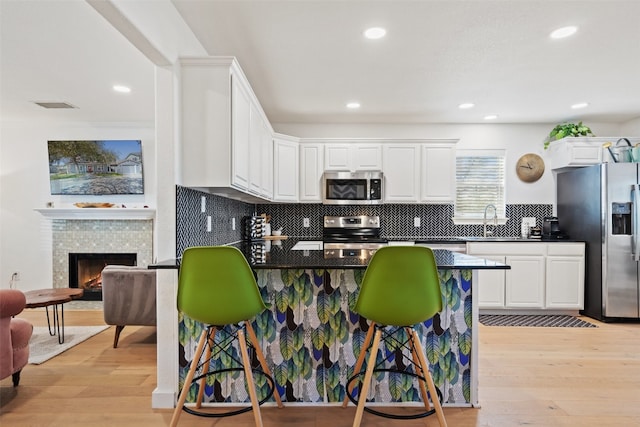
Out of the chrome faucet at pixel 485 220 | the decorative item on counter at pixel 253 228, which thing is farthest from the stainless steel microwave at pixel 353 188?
the chrome faucet at pixel 485 220

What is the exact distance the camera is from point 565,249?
433 centimetres

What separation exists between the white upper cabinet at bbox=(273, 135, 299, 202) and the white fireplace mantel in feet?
5.82

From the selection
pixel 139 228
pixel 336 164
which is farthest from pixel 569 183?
pixel 139 228

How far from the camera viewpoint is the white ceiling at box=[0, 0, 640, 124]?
89.4 inches

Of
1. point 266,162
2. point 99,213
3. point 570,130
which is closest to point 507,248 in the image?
point 570,130

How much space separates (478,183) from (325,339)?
12.4ft

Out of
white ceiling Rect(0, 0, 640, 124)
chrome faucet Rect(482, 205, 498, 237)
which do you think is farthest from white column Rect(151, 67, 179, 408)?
chrome faucet Rect(482, 205, 498, 237)

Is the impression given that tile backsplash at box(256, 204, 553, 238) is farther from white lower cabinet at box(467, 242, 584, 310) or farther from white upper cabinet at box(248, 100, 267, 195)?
white upper cabinet at box(248, 100, 267, 195)

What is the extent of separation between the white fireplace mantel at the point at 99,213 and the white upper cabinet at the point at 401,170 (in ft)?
10.4

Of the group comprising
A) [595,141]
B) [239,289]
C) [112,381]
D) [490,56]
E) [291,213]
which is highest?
[490,56]

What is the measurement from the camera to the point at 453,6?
7.27 ft

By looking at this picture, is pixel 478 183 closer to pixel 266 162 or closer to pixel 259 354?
pixel 266 162

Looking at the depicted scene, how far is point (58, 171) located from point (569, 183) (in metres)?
6.76

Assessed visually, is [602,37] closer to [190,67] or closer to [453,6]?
[453,6]
